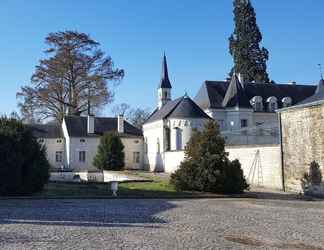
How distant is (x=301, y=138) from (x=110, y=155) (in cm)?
2708

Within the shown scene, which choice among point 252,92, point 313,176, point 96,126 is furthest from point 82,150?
point 313,176

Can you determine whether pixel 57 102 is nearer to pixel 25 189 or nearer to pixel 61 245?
pixel 25 189

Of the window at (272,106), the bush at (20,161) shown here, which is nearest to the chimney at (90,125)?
the window at (272,106)

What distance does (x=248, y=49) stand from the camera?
2413 inches

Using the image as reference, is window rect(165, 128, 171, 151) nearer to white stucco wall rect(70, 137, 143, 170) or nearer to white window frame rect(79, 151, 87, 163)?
white stucco wall rect(70, 137, 143, 170)

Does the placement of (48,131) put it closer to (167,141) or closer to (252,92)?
(167,141)

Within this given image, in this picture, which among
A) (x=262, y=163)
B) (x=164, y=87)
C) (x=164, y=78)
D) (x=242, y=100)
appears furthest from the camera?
(x=164, y=78)

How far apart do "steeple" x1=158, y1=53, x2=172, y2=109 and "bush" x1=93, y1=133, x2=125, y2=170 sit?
15.8m

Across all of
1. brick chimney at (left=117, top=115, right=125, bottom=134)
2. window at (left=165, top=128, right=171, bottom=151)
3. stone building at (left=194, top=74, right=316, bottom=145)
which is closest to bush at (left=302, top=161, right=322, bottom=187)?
window at (left=165, top=128, right=171, bottom=151)

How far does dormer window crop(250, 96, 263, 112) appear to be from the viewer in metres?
53.0

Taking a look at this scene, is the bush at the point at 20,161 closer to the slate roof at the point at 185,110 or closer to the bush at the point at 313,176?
the bush at the point at 313,176

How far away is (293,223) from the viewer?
12.1 meters

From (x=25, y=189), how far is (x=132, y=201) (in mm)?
4353

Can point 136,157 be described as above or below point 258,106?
below
